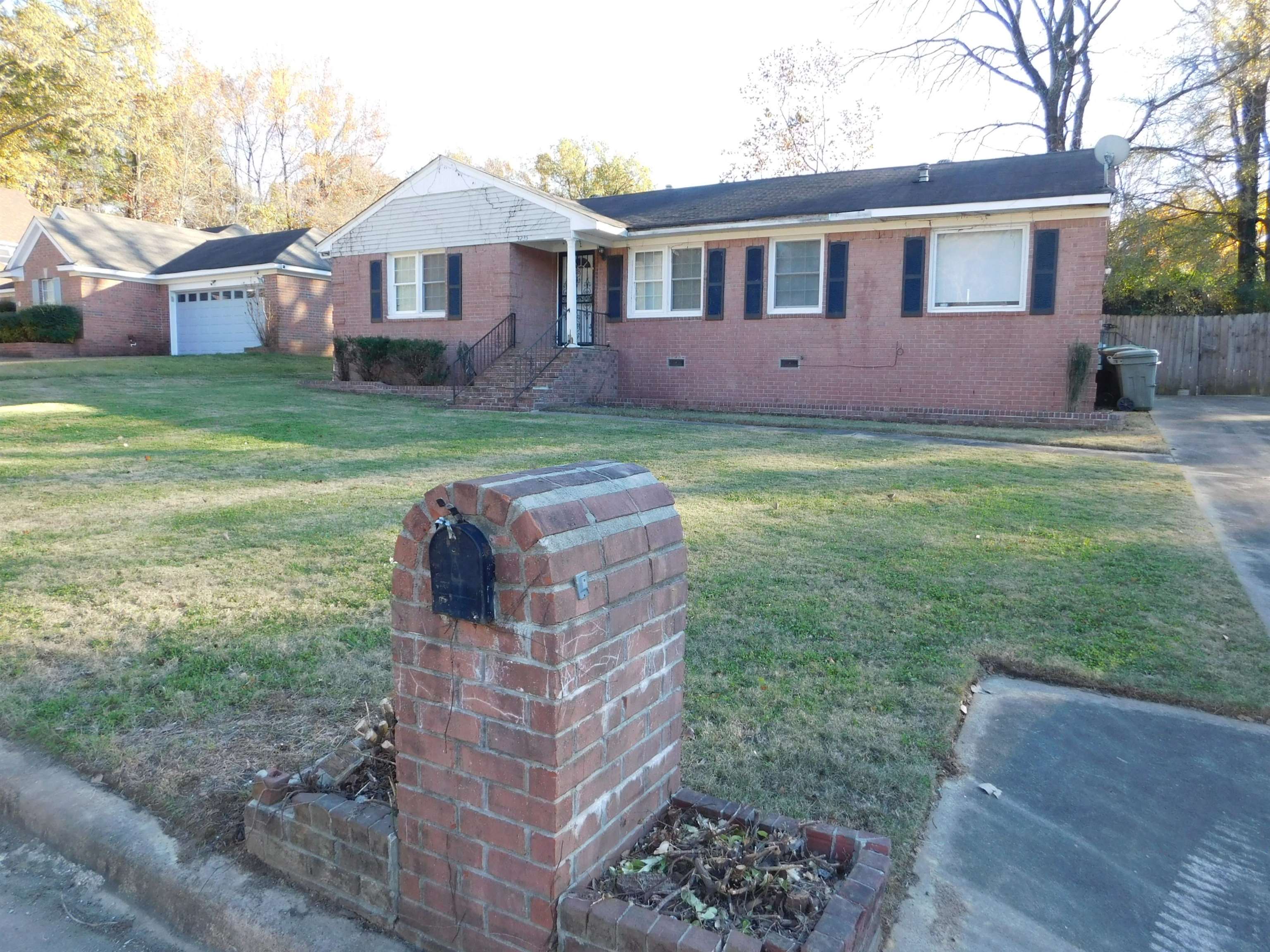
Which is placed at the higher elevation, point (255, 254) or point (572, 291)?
point (255, 254)

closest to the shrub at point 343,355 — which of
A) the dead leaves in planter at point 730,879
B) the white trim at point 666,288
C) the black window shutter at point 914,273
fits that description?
the white trim at point 666,288

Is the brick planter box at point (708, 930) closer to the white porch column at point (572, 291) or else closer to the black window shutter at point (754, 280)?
the black window shutter at point (754, 280)

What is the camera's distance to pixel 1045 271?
14.3m

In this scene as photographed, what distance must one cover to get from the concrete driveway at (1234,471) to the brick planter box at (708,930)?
11.4 feet

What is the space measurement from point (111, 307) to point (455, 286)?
16.1 m

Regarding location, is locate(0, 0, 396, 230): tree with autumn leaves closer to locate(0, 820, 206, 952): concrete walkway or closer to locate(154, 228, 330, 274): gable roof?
locate(154, 228, 330, 274): gable roof

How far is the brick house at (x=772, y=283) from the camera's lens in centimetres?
1449

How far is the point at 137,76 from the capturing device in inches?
1169

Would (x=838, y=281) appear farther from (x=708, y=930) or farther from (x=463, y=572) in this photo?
(x=708, y=930)

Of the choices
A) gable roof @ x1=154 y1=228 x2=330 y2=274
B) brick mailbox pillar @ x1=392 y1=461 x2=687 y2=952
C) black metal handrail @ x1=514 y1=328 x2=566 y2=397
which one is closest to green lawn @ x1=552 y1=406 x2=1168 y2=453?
black metal handrail @ x1=514 y1=328 x2=566 y2=397

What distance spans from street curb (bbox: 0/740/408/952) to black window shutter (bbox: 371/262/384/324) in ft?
59.4

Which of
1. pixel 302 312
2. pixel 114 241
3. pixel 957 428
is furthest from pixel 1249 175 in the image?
pixel 114 241

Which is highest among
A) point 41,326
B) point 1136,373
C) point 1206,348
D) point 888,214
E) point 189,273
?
point 189,273

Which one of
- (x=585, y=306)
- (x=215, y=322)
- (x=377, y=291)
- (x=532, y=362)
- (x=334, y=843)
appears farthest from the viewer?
(x=215, y=322)
